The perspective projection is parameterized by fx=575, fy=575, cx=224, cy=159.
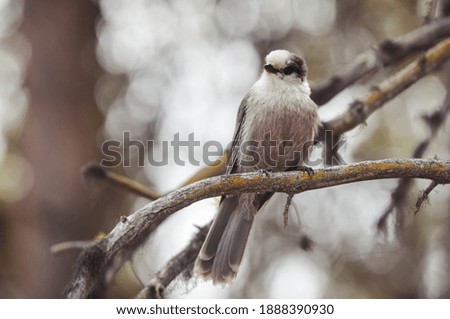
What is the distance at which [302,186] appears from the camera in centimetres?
203

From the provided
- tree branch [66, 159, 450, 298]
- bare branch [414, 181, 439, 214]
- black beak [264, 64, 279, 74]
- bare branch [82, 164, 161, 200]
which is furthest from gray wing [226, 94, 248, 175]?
bare branch [414, 181, 439, 214]

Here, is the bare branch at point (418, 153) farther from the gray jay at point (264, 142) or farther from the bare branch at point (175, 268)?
the bare branch at point (175, 268)

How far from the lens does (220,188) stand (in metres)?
1.93

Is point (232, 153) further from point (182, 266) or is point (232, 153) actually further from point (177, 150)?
point (177, 150)

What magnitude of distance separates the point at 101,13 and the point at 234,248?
8.19 ft

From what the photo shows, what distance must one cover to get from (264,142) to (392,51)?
3.07ft

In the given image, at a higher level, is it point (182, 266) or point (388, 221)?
point (388, 221)

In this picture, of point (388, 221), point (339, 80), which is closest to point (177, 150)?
point (339, 80)

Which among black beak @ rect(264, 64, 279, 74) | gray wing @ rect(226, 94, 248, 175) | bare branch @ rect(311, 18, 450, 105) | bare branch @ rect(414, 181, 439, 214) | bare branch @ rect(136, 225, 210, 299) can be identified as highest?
bare branch @ rect(311, 18, 450, 105)

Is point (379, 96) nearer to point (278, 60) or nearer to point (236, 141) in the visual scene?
point (278, 60)

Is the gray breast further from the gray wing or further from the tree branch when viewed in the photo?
the tree branch

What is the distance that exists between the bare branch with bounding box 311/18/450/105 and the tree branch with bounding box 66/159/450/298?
105 centimetres

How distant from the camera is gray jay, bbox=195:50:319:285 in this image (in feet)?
8.69

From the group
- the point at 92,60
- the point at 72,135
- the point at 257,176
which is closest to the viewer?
the point at 257,176
